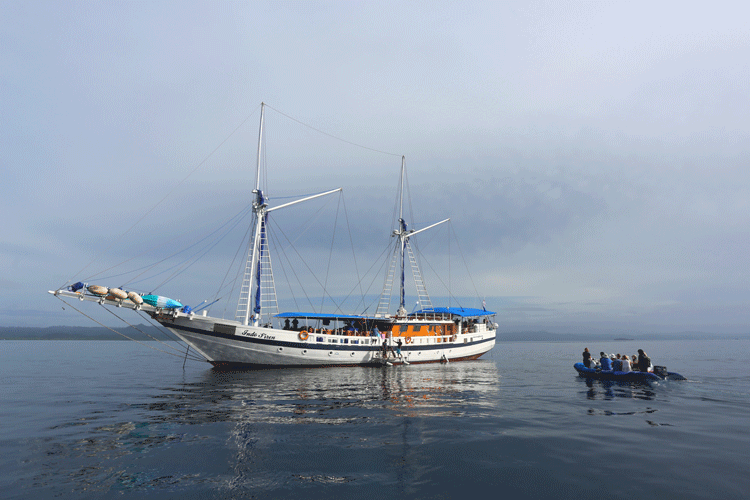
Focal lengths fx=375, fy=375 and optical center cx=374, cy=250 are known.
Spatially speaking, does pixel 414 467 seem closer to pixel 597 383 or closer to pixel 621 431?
pixel 621 431

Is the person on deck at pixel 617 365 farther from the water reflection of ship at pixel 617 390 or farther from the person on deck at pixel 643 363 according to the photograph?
the person on deck at pixel 643 363

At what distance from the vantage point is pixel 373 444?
13.5 meters

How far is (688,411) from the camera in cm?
2002

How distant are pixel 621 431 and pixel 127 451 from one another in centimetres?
1892

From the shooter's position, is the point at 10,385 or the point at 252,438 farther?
the point at 10,385

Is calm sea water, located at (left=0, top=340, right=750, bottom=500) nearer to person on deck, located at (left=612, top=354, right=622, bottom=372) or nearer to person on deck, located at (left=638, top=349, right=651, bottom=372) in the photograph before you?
person on deck, located at (left=638, top=349, right=651, bottom=372)

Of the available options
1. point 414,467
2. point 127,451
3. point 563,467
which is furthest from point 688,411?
point 127,451

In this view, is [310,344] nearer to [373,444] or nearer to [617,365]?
[373,444]

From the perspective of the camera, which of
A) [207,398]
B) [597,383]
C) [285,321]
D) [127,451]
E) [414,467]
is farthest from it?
[285,321]

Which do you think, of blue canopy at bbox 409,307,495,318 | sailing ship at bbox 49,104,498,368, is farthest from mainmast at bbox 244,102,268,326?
blue canopy at bbox 409,307,495,318

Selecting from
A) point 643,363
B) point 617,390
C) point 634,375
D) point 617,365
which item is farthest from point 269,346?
point 643,363

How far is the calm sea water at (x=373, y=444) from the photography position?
9.98m

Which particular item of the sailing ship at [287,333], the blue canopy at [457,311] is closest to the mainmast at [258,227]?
the sailing ship at [287,333]

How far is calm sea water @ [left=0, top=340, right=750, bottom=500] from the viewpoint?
9984mm
